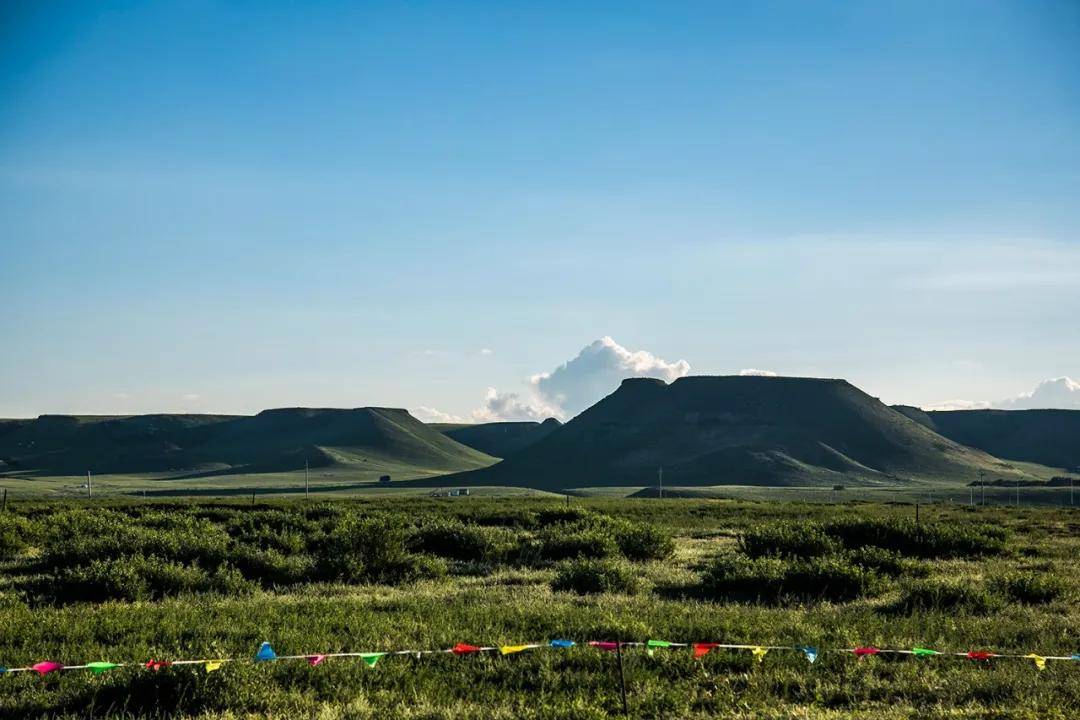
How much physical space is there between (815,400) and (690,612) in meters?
177

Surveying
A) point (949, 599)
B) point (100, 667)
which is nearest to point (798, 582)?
point (949, 599)

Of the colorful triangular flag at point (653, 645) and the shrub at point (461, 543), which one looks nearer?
the colorful triangular flag at point (653, 645)

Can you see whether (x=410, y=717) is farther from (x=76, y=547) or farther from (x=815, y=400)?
(x=815, y=400)

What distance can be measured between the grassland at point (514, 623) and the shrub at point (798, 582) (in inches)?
1.7

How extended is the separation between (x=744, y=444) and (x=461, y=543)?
149066 mm

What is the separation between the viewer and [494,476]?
17125 centimetres

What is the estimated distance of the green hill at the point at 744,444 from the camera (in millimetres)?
155000

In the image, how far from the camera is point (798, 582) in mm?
15055

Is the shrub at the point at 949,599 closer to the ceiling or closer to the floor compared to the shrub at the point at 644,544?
closer to the ceiling

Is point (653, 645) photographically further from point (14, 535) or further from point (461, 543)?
point (14, 535)

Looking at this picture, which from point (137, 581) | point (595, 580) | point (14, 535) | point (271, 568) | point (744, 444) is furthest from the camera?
point (744, 444)

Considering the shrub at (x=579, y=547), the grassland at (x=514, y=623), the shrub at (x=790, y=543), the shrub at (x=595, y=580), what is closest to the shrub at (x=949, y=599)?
the grassland at (x=514, y=623)

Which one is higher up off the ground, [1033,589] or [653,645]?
[653,645]

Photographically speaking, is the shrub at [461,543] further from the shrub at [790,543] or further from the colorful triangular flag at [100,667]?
the colorful triangular flag at [100,667]
